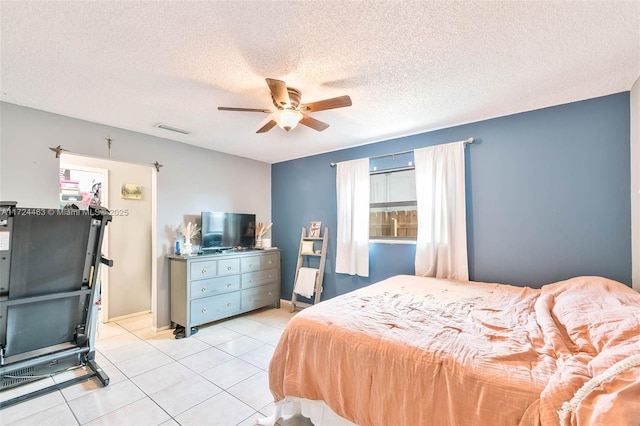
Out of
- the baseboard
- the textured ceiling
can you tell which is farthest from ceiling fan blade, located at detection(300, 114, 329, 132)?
the baseboard

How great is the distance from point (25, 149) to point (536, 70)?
4.30 metres

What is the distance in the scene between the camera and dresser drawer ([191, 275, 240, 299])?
341cm

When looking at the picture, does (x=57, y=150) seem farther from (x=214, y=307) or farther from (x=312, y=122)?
(x=312, y=122)

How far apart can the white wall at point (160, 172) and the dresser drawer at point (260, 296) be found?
98 centimetres

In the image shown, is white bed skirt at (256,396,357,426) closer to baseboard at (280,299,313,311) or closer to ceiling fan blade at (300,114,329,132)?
ceiling fan blade at (300,114,329,132)

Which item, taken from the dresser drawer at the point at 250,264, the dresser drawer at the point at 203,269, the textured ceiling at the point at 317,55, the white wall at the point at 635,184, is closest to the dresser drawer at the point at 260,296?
the dresser drawer at the point at 250,264

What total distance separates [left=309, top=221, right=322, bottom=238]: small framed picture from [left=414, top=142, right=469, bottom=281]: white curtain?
1.51m

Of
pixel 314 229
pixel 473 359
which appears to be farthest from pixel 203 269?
pixel 473 359

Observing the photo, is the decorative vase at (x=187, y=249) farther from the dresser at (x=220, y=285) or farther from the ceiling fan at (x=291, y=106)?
the ceiling fan at (x=291, y=106)

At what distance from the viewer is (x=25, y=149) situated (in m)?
2.60

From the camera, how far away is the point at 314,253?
13.7 ft

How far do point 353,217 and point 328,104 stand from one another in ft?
6.49

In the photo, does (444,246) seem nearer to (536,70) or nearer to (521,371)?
(536,70)

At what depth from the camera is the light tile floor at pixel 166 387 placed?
1.91 metres
